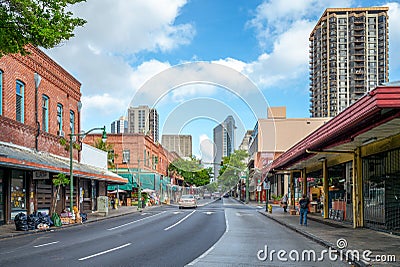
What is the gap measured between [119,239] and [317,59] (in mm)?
138715

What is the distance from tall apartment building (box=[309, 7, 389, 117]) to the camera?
449ft

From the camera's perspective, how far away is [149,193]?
6800cm

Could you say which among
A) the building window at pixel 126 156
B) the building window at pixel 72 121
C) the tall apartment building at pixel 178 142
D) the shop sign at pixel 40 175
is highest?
the building window at pixel 72 121

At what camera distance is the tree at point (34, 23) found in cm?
1552

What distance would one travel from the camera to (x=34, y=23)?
15.6 m

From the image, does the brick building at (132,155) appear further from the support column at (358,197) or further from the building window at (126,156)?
the support column at (358,197)

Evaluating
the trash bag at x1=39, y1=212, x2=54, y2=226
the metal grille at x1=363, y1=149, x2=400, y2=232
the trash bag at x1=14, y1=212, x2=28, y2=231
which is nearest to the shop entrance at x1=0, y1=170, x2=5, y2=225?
the trash bag at x1=39, y1=212, x2=54, y2=226

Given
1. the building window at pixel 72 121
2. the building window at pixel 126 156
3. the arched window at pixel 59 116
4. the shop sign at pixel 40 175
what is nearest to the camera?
the shop sign at pixel 40 175

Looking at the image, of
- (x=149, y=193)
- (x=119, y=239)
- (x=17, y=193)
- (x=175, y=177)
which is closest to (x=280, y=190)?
(x=149, y=193)

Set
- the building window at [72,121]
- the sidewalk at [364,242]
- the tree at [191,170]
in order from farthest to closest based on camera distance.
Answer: the tree at [191,170], the building window at [72,121], the sidewalk at [364,242]

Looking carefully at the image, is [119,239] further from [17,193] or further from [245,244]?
[17,193]

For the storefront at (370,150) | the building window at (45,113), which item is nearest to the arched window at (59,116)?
the building window at (45,113)

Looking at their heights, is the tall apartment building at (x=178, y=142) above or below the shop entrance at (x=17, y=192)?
above

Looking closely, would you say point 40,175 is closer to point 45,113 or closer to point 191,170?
point 45,113
